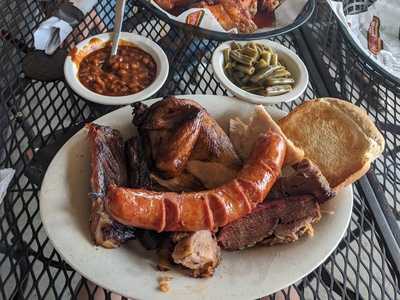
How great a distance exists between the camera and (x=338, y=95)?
1418 mm

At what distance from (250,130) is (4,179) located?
588 mm

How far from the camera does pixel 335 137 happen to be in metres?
1.13

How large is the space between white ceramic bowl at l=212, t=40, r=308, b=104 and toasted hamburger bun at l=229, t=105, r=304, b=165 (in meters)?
0.16

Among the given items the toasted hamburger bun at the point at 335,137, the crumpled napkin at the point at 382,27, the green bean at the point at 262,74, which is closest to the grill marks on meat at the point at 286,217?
the toasted hamburger bun at the point at 335,137

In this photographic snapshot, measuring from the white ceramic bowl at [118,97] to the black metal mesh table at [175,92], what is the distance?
2.7 inches

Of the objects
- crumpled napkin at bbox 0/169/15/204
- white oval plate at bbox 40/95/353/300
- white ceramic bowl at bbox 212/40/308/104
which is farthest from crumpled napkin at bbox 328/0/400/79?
crumpled napkin at bbox 0/169/15/204

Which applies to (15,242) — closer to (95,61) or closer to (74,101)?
(74,101)

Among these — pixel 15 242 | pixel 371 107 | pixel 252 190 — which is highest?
pixel 252 190

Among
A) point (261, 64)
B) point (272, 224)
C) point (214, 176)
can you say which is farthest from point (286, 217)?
point (261, 64)

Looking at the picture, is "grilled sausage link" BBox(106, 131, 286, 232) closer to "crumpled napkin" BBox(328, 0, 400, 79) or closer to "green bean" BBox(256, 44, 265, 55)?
"green bean" BBox(256, 44, 265, 55)

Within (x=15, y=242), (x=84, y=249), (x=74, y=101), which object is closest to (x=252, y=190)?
(x=84, y=249)

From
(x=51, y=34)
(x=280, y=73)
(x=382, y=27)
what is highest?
(x=51, y=34)

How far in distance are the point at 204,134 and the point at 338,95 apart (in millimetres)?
633

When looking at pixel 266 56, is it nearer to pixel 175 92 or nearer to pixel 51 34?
pixel 175 92
